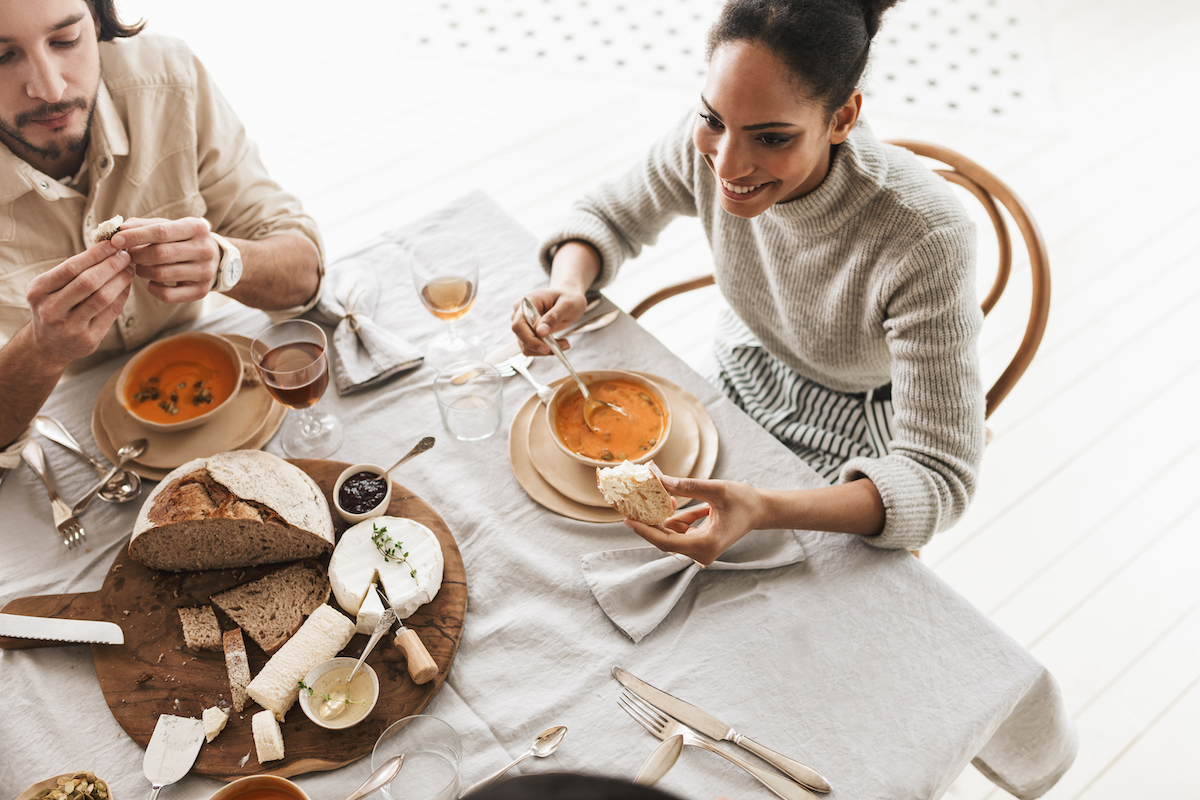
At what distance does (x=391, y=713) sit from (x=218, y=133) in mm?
1310

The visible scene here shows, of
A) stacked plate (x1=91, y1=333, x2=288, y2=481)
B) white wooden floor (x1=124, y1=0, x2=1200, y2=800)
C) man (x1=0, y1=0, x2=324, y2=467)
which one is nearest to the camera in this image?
man (x1=0, y1=0, x2=324, y2=467)

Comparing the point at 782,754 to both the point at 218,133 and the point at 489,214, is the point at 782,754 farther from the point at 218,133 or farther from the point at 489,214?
the point at 218,133

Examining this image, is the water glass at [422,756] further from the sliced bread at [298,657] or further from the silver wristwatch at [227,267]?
the silver wristwatch at [227,267]

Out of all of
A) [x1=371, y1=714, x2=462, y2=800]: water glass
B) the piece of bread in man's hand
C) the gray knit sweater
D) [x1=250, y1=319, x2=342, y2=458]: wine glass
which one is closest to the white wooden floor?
[x1=250, y1=319, x2=342, y2=458]: wine glass

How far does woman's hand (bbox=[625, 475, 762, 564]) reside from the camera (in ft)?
4.17

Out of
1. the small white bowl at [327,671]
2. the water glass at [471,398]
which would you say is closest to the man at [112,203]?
the water glass at [471,398]

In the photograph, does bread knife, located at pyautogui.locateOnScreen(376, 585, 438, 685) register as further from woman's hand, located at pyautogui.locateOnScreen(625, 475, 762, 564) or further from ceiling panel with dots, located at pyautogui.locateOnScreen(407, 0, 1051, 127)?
ceiling panel with dots, located at pyautogui.locateOnScreen(407, 0, 1051, 127)

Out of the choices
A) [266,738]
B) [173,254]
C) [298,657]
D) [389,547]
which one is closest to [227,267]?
[173,254]

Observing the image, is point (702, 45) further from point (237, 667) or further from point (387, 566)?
point (237, 667)

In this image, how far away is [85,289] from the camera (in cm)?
132

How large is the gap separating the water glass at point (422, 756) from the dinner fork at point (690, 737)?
0.84 feet

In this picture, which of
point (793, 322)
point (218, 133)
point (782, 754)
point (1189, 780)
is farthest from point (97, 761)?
point (1189, 780)

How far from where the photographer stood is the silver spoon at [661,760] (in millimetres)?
1127

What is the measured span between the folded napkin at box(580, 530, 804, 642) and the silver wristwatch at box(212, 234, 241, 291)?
0.85 meters
